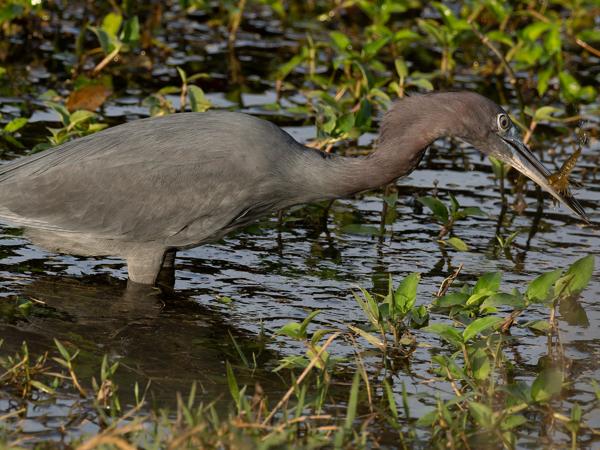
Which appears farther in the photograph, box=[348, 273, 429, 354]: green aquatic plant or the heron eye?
the heron eye

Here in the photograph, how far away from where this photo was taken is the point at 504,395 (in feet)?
16.7

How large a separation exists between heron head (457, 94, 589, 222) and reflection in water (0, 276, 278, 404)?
5.39ft

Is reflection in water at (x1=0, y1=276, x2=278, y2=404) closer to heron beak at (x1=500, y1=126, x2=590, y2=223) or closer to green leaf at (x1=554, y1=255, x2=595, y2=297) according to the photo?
green leaf at (x1=554, y1=255, x2=595, y2=297)

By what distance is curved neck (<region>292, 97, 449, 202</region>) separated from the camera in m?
6.16

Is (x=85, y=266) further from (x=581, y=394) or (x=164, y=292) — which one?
(x=581, y=394)

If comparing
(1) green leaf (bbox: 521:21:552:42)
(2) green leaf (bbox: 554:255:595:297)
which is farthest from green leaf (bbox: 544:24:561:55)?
(2) green leaf (bbox: 554:255:595:297)

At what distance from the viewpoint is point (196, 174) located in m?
6.24

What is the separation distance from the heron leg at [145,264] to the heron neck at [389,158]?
95cm

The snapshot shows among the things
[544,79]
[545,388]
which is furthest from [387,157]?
[544,79]

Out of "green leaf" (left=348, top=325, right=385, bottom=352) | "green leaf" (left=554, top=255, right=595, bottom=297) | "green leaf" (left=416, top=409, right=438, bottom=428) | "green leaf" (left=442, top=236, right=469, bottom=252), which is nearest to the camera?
"green leaf" (left=416, top=409, right=438, bottom=428)

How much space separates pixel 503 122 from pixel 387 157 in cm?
66

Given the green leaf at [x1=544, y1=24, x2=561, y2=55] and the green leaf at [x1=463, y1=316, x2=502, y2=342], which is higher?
the green leaf at [x1=544, y1=24, x2=561, y2=55]

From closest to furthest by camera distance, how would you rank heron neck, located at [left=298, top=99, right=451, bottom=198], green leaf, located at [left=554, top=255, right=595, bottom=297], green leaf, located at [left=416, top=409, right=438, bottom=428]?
green leaf, located at [left=416, top=409, right=438, bottom=428], green leaf, located at [left=554, top=255, right=595, bottom=297], heron neck, located at [left=298, top=99, right=451, bottom=198]

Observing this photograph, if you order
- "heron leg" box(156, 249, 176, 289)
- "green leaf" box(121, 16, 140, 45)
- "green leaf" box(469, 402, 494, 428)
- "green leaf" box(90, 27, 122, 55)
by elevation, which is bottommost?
"green leaf" box(469, 402, 494, 428)
